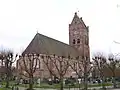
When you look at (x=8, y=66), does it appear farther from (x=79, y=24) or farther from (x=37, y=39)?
(x=79, y=24)

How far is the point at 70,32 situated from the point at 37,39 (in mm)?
27098

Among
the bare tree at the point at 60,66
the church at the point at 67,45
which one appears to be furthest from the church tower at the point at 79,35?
the bare tree at the point at 60,66

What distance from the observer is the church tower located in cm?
8575

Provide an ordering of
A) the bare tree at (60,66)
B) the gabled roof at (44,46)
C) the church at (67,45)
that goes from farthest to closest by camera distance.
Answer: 1. the gabled roof at (44,46)
2. the church at (67,45)
3. the bare tree at (60,66)

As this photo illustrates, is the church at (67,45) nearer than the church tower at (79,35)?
Yes

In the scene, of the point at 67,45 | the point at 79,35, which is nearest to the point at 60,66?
the point at 67,45

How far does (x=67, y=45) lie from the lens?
8144cm

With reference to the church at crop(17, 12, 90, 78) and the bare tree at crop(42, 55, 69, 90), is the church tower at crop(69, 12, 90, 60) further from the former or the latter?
the bare tree at crop(42, 55, 69, 90)

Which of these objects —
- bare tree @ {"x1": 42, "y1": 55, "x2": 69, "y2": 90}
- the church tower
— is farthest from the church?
bare tree @ {"x1": 42, "y1": 55, "x2": 69, "y2": 90}

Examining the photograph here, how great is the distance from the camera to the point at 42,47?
62.9m

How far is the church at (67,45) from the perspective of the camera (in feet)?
202

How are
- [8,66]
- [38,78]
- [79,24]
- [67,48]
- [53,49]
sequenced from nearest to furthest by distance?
[8,66] < [38,78] < [53,49] < [67,48] < [79,24]

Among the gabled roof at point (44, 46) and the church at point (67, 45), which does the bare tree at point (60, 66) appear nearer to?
the church at point (67, 45)

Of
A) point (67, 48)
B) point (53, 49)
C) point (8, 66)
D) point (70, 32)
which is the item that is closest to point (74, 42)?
point (70, 32)
